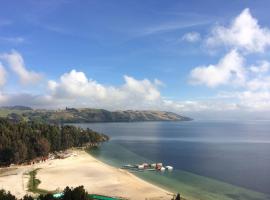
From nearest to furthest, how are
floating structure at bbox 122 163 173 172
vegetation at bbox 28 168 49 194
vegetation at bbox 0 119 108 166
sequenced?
vegetation at bbox 28 168 49 194
vegetation at bbox 0 119 108 166
floating structure at bbox 122 163 173 172

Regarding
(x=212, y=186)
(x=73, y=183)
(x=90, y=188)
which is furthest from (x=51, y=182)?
(x=212, y=186)

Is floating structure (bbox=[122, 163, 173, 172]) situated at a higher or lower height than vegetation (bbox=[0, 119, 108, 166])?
lower

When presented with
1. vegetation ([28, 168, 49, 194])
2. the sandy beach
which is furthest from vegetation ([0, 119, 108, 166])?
→ vegetation ([28, 168, 49, 194])

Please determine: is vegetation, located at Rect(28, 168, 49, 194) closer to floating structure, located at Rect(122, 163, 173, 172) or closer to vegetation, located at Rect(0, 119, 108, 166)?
vegetation, located at Rect(0, 119, 108, 166)

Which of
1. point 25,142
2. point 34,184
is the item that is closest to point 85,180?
point 34,184

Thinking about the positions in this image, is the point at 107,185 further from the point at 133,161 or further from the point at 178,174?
the point at 133,161

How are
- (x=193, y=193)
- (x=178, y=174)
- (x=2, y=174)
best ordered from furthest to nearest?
(x=178, y=174) < (x=2, y=174) < (x=193, y=193)

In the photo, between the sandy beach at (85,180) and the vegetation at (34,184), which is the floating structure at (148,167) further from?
the vegetation at (34,184)

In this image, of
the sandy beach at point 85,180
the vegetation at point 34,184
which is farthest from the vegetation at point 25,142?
the vegetation at point 34,184

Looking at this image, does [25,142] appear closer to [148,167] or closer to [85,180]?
[85,180]
